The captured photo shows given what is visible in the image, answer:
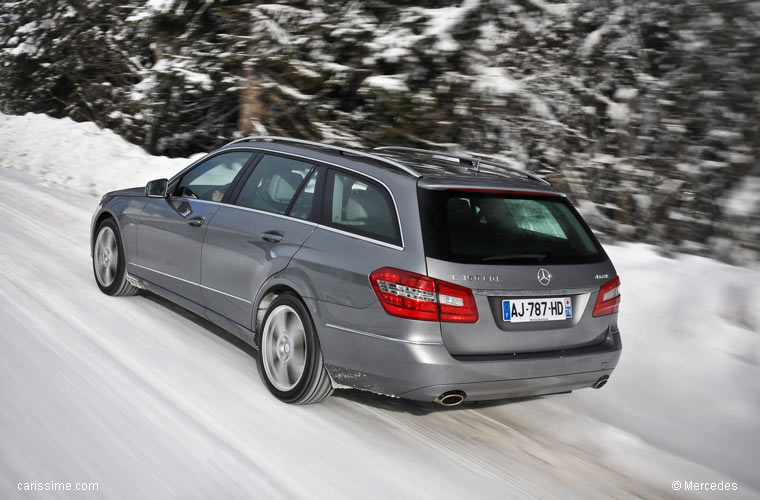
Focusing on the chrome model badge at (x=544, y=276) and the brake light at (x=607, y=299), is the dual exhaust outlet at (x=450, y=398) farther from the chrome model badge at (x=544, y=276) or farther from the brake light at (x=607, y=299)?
the brake light at (x=607, y=299)

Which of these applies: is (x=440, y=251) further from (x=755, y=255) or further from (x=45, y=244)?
(x=45, y=244)

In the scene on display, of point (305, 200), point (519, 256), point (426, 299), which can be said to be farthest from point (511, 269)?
point (305, 200)

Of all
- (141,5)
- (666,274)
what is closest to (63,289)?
(666,274)

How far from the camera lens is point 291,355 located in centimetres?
448

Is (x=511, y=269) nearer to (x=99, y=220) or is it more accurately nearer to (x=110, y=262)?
(x=110, y=262)

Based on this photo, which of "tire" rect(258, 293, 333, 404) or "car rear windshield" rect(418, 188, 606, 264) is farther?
"tire" rect(258, 293, 333, 404)

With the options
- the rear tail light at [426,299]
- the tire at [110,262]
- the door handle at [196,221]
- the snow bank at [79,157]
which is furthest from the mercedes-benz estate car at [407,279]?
the snow bank at [79,157]

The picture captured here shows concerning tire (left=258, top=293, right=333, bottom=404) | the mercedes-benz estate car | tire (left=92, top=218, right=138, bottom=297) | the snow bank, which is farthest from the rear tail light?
the snow bank

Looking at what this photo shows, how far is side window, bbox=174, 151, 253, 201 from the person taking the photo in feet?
17.9

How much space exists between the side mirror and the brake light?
3418 millimetres

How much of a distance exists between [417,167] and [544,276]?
0.95m

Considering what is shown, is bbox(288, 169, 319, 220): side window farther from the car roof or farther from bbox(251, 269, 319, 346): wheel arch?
bbox(251, 269, 319, 346): wheel arch

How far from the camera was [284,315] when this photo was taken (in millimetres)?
4535

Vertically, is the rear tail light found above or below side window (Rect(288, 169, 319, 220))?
below
